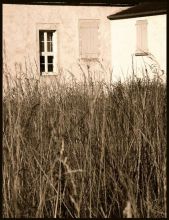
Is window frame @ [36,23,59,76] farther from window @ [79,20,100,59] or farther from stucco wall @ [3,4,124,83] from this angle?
window @ [79,20,100,59]

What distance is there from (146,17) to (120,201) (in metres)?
13.4

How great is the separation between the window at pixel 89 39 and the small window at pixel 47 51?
34.8 inches

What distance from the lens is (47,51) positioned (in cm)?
1587

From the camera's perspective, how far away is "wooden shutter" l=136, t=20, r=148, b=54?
51.6 feet

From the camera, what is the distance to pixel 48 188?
262 cm

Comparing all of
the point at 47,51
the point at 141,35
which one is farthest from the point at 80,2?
the point at 141,35

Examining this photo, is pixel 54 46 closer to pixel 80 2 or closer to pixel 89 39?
pixel 89 39

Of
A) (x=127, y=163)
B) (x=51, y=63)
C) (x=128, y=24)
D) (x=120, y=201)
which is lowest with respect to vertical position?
(x=120, y=201)

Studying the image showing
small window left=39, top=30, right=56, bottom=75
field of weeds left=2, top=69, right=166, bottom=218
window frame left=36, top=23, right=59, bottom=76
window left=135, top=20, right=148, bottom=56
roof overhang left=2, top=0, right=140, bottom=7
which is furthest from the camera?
window left=135, top=20, right=148, bottom=56

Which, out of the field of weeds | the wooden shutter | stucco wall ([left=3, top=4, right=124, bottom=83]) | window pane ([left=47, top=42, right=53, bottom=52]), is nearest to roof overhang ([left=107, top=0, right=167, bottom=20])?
the wooden shutter

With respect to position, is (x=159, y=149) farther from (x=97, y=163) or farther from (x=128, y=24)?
(x=128, y=24)

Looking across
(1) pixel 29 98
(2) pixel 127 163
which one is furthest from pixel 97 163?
(1) pixel 29 98

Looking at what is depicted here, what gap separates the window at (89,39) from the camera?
51.9 feet

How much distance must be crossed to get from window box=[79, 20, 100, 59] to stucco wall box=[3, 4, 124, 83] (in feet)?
0.47
